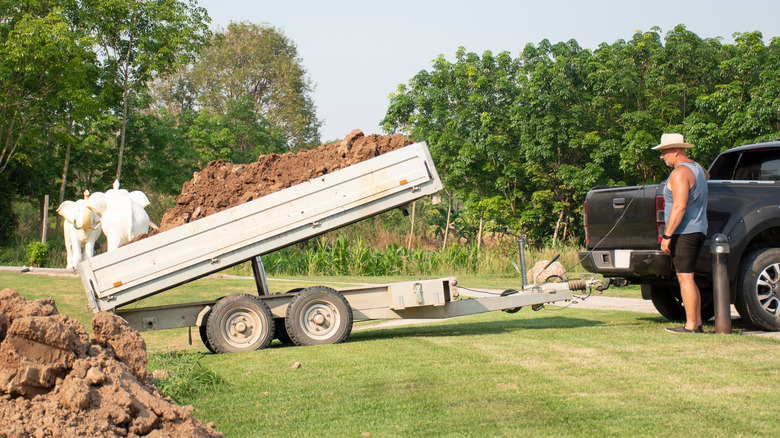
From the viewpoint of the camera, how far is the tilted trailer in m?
8.70

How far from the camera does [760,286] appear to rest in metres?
8.62

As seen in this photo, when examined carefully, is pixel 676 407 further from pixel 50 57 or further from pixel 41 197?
pixel 41 197

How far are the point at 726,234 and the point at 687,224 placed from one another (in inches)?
25.0

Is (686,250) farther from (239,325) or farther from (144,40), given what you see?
(144,40)

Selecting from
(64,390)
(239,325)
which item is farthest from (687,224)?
(64,390)

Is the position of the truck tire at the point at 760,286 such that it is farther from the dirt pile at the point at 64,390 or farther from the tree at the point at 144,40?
the tree at the point at 144,40

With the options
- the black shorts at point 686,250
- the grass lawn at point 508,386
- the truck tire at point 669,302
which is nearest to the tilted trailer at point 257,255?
the grass lawn at point 508,386

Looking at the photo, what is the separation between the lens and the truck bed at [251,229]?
870cm

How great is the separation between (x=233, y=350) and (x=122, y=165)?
30.5m

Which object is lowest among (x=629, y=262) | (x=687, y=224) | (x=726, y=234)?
(x=629, y=262)

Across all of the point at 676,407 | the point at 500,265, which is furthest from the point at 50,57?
the point at 676,407

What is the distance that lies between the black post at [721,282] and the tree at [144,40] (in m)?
30.0

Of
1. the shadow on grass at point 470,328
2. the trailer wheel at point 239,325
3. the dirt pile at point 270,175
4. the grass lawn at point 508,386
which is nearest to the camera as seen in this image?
the grass lawn at point 508,386

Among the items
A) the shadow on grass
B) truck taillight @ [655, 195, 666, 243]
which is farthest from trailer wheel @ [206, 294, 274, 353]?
truck taillight @ [655, 195, 666, 243]
